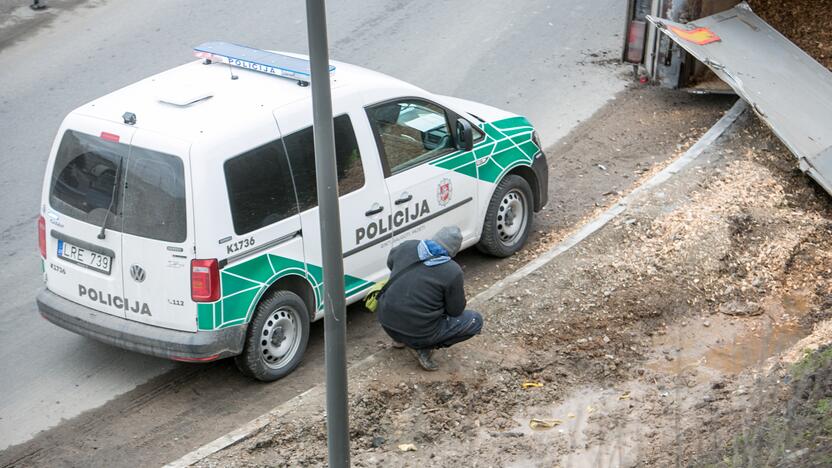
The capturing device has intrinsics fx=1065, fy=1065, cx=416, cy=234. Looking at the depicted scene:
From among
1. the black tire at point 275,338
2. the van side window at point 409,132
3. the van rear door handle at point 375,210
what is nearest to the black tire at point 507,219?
the van side window at point 409,132

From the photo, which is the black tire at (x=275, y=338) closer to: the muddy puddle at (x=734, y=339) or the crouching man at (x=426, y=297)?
the crouching man at (x=426, y=297)

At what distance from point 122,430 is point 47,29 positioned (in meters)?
8.96

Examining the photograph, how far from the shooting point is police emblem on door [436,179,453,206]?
28.8ft

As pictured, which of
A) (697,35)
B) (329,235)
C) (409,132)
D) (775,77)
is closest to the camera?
(329,235)

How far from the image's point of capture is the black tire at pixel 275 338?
761 cm

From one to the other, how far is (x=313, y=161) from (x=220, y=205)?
2.97ft

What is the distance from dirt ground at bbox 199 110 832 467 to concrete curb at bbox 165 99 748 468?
2.9 inches

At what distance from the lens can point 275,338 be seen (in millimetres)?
7828

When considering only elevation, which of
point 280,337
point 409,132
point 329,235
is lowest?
point 280,337

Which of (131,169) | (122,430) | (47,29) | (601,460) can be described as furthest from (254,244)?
(47,29)

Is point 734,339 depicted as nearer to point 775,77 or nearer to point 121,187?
point 775,77

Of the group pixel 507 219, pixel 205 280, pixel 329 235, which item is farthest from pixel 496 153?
pixel 329 235

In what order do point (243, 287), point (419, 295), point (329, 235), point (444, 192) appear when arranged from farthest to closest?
point (444, 192) → point (419, 295) → point (243, 287) → point (329, 235)

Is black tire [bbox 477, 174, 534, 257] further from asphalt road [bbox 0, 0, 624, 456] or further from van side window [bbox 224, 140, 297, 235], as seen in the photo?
van side window [bbox 224, 140, 297, 235]
